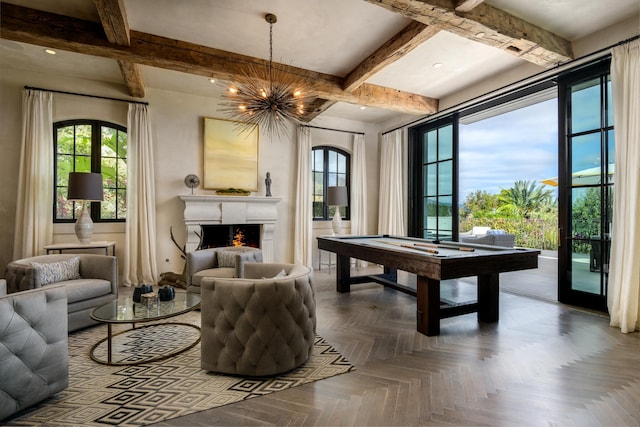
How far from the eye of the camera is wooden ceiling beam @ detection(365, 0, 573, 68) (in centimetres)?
265

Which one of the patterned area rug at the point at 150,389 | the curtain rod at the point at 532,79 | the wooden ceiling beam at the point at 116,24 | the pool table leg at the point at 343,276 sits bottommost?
the patterned area rug at the point at 150,389

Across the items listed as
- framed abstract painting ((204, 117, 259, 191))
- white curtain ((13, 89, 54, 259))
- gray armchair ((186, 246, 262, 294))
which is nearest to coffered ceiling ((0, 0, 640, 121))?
white curtain ((13, 89, 54, 259))

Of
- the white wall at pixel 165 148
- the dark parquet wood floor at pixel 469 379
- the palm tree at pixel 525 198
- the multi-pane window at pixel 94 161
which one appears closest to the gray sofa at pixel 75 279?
the white wall at pixel 165 148

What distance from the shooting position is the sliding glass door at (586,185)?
3.44m

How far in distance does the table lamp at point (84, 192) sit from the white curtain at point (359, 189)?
4.61 meters

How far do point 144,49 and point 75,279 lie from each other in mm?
2738

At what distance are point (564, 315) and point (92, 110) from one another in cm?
719

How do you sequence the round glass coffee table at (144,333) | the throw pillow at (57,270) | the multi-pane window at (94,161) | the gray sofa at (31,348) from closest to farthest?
the gray sofa at (31,348) < the round glass coffee table at (144,333) < the throw pillow at (57,270) < the multi-pane window at (94,161)

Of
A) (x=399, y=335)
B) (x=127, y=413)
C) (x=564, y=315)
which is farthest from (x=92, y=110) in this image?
(x=564, y=315)

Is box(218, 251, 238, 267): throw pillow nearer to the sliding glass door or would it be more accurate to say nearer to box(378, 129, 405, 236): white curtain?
box(378, 129, 405, 236): white curtain

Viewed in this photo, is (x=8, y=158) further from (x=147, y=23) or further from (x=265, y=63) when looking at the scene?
(x=265, y=63)

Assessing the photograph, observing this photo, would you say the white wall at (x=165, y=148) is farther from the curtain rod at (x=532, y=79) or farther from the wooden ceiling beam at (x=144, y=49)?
the curtain rod at (x=532, y=79)

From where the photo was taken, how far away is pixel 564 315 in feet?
11.2

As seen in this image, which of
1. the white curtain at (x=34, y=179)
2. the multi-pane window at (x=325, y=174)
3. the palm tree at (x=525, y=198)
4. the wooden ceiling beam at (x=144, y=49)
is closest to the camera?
the wooden ceiling beam at (x=144, y=49)
